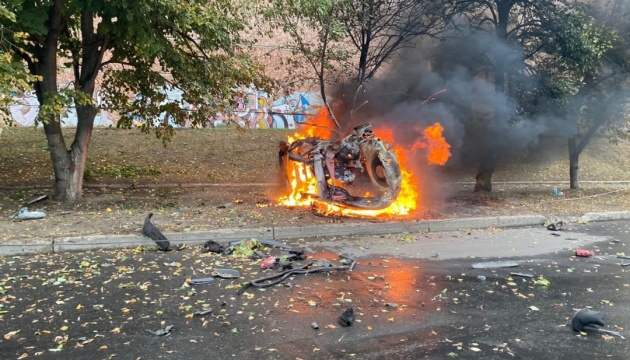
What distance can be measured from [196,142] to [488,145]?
978cm

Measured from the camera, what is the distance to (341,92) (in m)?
12.4

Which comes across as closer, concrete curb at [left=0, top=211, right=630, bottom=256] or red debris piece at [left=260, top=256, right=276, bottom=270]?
red debris piece at [left=260, top=256, right=276, bottom=270]

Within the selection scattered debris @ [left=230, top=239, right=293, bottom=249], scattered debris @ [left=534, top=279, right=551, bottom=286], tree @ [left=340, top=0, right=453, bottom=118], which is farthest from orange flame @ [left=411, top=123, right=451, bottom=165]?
scattered debris @ [left=534, top=279, right=551, bottom=286]

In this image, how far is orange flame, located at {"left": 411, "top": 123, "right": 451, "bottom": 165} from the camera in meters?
10.5

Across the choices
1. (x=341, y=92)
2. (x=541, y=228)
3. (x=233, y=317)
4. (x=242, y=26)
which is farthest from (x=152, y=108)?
(x=541, y=228)

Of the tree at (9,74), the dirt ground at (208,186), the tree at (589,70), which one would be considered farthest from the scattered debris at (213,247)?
the tree at (589,70)

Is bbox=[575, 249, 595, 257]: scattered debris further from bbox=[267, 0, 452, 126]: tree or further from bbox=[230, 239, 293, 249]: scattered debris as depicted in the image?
bbox=[267, 0, 452, 126]: tree

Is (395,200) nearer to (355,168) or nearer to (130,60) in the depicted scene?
(355,168)

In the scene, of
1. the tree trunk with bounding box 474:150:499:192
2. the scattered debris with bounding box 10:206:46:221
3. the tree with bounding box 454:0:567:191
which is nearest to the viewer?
the scattered debris with bounding box 10:206:46:221

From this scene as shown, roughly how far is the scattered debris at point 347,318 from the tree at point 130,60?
5664mm

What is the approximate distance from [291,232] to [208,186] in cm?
468

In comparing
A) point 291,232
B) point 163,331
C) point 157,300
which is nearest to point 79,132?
point 291,232

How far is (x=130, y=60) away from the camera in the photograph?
9.94m

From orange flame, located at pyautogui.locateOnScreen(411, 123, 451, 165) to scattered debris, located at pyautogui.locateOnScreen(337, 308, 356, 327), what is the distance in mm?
6516
